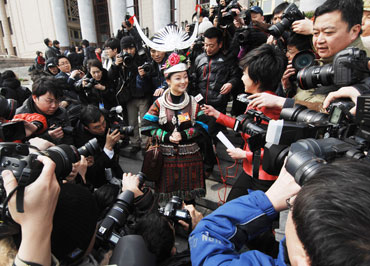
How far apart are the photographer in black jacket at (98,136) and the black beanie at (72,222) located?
1.37m

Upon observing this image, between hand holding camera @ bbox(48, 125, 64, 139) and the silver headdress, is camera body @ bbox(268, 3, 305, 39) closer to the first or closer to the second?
the silver headdress

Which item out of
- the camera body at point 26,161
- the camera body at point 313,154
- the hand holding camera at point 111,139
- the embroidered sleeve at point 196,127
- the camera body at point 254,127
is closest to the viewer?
the camera body at point 313,154

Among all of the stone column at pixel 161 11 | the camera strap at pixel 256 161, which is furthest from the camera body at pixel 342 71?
the stone column at pixel 161 11

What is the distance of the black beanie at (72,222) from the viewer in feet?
3.25

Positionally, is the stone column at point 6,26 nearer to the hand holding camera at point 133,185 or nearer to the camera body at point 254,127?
the hand holding camera at point 133,185

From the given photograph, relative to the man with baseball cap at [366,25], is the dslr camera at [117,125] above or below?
below

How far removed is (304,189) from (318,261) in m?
0.18

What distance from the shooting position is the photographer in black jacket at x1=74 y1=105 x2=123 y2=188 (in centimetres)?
243

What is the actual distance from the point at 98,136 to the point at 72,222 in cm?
172

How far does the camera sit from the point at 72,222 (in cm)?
103

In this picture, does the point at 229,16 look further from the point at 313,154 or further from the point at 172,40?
the point at 313,154

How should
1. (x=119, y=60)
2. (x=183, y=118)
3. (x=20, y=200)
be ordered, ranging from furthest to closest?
1. (x=119, y=60)
2. (x=183, y=118)
3. (x=20, y=200)

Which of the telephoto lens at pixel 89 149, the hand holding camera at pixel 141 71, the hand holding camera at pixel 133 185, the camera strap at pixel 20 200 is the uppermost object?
the hand holding camera at pixel 141 71

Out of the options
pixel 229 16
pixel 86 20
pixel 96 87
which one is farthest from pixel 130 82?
pixel 86 20
